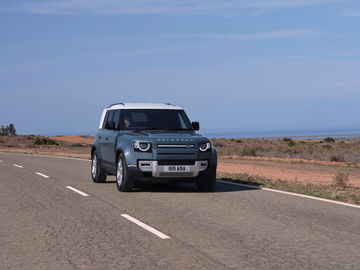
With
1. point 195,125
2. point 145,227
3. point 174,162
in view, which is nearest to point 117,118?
point 195,125

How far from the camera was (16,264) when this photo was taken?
6.39 meters

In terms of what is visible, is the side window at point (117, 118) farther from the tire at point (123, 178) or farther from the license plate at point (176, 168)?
the license plate at point (176, 168)

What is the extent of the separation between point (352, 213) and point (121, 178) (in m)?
5.41

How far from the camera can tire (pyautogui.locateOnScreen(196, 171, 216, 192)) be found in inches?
510

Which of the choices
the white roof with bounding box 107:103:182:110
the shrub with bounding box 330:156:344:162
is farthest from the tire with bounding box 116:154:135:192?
the shrub with bounding box 330:156:344:162

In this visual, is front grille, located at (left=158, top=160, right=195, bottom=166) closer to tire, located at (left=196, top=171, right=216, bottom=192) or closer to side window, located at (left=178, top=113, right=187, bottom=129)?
tire, located at (left=196, top=171, right=216, bottom=192)

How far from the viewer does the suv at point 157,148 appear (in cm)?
1259

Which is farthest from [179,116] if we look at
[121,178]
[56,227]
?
[56,227]

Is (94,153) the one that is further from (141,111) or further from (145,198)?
(145,198)

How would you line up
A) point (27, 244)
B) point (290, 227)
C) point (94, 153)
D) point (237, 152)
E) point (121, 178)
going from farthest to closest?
point (237, 152) < point (94, 153) < point (121, 178) < point (290, 227) < point (27, 244)

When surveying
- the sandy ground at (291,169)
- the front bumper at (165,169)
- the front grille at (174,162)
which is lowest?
the sandy ground at (291,169)

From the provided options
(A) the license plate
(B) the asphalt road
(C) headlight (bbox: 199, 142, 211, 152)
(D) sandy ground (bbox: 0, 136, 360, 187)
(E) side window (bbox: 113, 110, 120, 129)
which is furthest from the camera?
(D) sandy ground (bbox: 0, 136, 360, 187)

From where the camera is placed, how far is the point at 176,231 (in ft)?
27.1

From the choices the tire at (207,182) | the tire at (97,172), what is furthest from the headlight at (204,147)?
the tire at (97,172)
